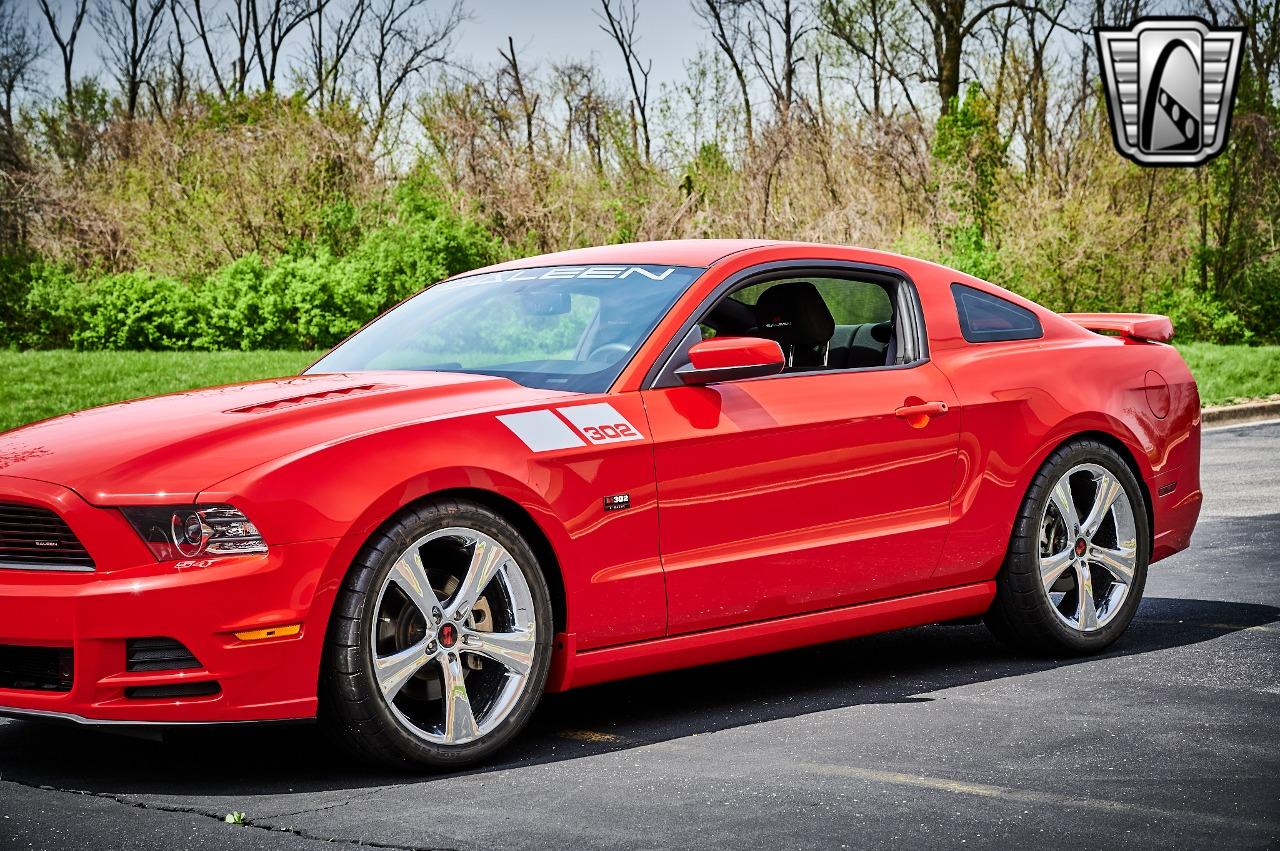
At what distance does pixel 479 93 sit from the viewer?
87.2 feet

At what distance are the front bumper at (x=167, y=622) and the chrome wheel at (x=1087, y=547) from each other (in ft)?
10.0

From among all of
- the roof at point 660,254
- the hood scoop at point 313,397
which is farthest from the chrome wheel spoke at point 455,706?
the roof at point 660,254

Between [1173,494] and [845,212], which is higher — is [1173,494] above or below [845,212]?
below

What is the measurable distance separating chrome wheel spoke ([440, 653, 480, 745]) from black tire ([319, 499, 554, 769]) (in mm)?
30

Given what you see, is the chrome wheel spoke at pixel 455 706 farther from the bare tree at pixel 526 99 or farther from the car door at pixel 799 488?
the bare tree at pixel 526 99

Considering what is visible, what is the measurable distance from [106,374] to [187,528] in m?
14.4

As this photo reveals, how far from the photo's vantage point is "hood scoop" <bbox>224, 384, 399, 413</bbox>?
15.6ft

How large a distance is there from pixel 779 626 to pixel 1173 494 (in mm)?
2229

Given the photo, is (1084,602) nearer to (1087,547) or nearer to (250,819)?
(1087,547)

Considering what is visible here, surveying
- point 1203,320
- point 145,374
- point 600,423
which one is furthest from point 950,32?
point 600,423

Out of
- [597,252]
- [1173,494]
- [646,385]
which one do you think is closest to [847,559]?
[646,385]

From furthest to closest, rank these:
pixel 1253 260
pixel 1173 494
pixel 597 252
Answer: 1. pixel 1253 260
2. pixel 1173 494
3. pixel 597 252

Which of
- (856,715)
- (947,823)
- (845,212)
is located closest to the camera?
(947,823)

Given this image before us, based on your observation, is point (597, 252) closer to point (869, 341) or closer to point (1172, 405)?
point (869, 341)
